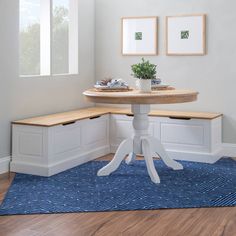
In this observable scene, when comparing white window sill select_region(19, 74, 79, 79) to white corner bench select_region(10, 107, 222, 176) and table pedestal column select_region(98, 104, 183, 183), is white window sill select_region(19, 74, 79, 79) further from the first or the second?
table pedestal column select_region(98, 104, 183, 183)

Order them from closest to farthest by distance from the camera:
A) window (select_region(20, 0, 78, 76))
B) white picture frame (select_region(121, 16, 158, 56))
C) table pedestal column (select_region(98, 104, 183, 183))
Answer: table pedestal column (select_region(98, 104, 183, 183)) → window (select_region(20, 0, 78, 76)) → white picture frame (select_region(121, 16, 158, 56))

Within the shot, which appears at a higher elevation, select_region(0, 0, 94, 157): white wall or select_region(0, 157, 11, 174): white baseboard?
select_region(0, 0, 94, 157): white wall

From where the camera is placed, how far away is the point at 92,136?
529 cm

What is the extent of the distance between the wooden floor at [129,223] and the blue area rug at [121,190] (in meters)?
0.12

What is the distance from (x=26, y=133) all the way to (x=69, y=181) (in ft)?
2.24

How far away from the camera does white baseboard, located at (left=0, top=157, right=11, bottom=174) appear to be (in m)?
4.65

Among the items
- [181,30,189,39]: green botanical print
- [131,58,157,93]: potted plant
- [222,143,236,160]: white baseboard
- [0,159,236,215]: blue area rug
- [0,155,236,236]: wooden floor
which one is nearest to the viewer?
[0,155,236,236]: wooden floor

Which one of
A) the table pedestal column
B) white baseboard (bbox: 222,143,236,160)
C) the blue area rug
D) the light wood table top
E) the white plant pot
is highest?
the white plant pot

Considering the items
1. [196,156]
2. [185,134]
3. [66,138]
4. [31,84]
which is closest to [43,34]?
[31,84]

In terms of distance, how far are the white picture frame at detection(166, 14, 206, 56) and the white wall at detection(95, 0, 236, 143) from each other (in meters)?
0.06

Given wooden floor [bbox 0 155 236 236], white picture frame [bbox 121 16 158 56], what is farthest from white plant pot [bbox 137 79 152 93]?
white picture frame [bbox 121 16 158 56]

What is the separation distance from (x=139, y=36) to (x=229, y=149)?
168 centimetres

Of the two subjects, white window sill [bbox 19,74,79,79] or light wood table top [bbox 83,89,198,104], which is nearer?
light wood table top [bbox 83,89,198,104]

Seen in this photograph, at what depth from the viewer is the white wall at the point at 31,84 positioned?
183 inches
